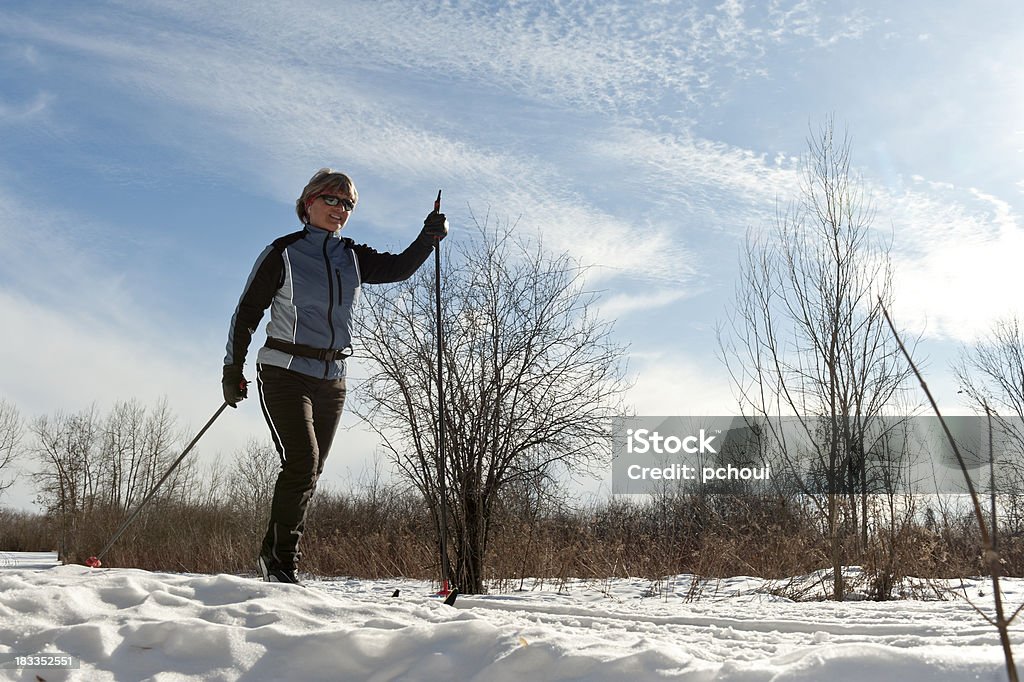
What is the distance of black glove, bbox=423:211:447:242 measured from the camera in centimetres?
449

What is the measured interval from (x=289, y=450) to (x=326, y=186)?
1310mm

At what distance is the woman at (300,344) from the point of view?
3785 millimetres

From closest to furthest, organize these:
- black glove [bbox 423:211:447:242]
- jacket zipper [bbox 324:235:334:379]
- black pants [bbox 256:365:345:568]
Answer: black pants [bbox 256:365:345:568] < jacket zipper [bbox 324:235:334:379] < black glove [bbox 423:211:447:242]

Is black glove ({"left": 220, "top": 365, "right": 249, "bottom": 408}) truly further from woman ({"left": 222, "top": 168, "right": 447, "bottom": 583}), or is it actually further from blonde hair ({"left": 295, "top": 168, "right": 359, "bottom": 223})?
blonde hair ({"left": 295, "top": 168, "right": 359, "bottom": 223})

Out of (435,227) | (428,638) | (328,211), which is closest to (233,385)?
(328,211)

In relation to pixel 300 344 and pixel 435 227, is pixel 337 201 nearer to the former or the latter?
pixel 435 227

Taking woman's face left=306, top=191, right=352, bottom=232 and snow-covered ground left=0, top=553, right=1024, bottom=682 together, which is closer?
snow-covered ground left=0, top=553, right=1024, bottom=682

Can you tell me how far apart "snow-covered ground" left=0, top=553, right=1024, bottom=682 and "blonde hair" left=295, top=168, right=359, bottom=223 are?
1911 mm

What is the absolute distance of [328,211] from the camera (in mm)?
4082

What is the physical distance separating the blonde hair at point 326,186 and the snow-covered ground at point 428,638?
1.91 m

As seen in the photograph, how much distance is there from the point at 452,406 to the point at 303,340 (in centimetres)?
281

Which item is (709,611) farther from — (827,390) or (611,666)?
(827,390)

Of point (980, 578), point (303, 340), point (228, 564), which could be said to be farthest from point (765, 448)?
point (228, 564)

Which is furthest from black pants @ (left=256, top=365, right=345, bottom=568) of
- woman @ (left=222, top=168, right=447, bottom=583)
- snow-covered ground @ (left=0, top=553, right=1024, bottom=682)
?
snow-covered ground @ (left=0, top=553, right=1024, bottom=682)
